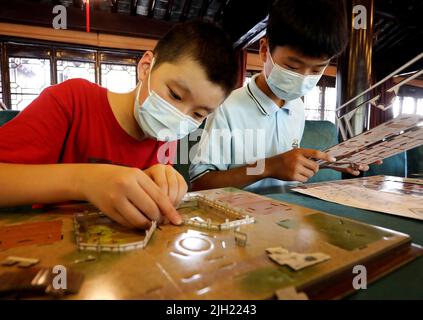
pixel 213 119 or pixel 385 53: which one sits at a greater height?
pixel 385 53

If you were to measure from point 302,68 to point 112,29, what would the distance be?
13.4 feet

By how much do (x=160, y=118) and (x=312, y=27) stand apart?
0.53 meters

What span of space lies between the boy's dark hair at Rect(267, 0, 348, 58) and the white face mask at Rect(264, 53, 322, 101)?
0.26 feet

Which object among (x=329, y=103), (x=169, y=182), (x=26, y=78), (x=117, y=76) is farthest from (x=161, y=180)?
(x=329, y=103)

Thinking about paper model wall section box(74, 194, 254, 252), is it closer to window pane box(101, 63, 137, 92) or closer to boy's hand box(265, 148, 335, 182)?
A: boy's hand box(265, 148, 335, 182)

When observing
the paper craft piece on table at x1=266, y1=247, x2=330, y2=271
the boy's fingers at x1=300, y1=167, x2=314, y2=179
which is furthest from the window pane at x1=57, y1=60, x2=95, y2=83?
the paper craft piece on table at x1=266, y1=247, x2=330, y2=271

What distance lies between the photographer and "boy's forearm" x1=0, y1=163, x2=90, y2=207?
49 centimetres

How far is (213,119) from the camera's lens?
42.3 inches

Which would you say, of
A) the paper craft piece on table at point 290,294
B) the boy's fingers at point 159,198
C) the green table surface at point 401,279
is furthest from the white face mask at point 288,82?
the paper craft piece on table at point 290,294

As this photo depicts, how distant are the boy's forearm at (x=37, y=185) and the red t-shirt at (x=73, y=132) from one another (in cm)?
10

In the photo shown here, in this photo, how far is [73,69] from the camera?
431 centimetres

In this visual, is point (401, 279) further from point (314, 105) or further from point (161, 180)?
point (314, 105)
